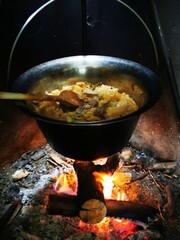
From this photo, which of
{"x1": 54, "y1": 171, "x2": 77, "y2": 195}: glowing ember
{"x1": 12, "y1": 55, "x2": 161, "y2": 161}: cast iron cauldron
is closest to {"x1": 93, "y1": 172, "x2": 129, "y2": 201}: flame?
{"x1": 54, "y1": 171, "x2": 77, "y2": 195}: glowing ember

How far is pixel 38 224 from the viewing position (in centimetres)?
314

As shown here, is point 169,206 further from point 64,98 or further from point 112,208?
point 64,98

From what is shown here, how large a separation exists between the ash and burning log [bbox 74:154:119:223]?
6.7 inches

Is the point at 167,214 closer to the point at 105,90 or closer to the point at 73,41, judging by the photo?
the point at 105,90

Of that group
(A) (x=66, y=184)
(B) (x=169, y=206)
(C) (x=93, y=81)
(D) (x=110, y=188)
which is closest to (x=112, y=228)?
(D) (x=110, y=188)

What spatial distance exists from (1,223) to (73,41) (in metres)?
2.61

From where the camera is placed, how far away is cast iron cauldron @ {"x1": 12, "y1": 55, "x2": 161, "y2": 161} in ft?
7.36

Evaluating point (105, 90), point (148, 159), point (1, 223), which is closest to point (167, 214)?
point (148, 159)

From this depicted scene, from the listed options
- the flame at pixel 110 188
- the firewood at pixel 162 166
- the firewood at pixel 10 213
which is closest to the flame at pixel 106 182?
the flame at pixel 110 188

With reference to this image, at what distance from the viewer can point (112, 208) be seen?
3.14 m

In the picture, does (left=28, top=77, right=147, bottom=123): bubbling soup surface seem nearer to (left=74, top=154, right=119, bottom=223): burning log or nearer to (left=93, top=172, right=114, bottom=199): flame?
(left=74, top=154, right=119, bottom=223): burning log

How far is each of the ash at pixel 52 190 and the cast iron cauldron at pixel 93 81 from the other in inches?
37.1

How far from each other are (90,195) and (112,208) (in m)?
0.30

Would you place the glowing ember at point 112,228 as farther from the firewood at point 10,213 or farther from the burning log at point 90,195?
the firewood at point 10,213
